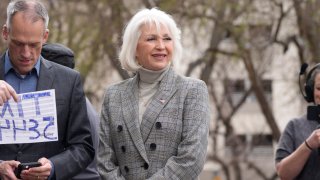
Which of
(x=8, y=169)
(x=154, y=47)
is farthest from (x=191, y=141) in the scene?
(x=8, y=169)

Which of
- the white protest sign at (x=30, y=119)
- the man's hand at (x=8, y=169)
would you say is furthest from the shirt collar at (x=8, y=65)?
the man's hand at (x=8, y=169)

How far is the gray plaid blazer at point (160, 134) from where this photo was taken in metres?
5.63

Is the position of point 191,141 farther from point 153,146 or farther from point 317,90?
point 317,90

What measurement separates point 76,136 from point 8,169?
484 millimetres

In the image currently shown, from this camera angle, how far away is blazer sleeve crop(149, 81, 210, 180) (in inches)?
220

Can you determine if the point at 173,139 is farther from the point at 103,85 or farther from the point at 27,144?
the point at 103,85

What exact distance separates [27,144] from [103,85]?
59.1 feet

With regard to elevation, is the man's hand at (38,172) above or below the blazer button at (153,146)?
below

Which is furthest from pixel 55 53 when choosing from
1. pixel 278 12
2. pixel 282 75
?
pixel 282 75

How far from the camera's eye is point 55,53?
7.06 metres

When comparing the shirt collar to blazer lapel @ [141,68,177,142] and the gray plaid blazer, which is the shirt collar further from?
blazer lapel @ [141,68,177,142]

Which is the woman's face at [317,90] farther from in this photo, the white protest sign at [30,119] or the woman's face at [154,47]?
the white protest sign at [30,119]

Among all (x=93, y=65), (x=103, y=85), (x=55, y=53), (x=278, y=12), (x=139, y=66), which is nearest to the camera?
(x=139, y=66)

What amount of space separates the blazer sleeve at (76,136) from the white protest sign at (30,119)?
0.45ft
